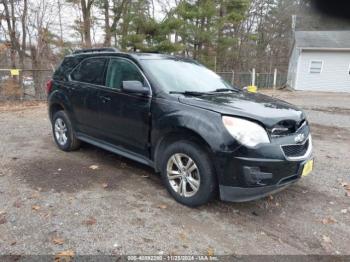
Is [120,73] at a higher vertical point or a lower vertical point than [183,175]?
higher

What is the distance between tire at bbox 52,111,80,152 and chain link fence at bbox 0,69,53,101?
8.10 meters

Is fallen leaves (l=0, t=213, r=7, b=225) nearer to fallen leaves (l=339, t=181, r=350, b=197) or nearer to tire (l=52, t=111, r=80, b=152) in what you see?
tire (l=52, t=111, r=80, b=152)

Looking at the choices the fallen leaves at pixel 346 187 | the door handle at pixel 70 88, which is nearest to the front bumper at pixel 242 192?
the fallen leaves at pixel 346 187

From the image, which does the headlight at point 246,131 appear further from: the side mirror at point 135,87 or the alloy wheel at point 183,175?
the side mirror at point 135,87

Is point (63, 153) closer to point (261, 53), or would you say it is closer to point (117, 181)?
point (117, 181)

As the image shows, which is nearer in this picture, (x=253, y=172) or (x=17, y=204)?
(x=253, y=172)

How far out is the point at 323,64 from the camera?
21.6m

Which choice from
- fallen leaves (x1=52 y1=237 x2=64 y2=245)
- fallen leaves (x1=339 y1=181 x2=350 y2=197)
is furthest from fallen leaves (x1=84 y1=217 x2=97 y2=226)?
fallen leaves (x1=339 y1=181 x2=350 y2=197)

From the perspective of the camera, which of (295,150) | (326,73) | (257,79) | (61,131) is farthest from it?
(257,79)

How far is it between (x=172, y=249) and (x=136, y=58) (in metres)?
2.51

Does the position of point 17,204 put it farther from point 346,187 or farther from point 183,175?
point 346,187

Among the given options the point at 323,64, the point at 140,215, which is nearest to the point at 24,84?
the point at 140,215

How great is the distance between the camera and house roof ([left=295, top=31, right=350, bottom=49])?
70.1 feet

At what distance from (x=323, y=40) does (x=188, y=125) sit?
899 inches
